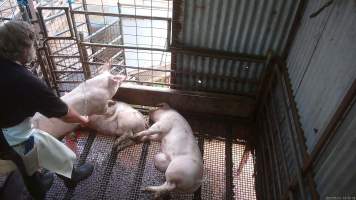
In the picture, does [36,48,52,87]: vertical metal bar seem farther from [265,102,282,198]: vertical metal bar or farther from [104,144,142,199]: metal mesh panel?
[265,102,282,198]: vertical metal bar

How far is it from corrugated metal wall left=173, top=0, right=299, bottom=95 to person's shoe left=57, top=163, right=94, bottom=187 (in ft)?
4.74

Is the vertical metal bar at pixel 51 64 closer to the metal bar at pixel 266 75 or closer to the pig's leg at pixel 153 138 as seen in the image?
the pig's leg at pixel 153 138

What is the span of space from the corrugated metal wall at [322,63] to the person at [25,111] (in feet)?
6.19

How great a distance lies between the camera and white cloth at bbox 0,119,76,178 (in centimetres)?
238

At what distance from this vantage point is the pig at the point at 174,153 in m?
2.82

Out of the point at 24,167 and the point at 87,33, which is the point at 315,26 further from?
the point at 87,33

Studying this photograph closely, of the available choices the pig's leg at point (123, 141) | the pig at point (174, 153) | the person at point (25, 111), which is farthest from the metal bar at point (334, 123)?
the pig's leg at point (123, 141)

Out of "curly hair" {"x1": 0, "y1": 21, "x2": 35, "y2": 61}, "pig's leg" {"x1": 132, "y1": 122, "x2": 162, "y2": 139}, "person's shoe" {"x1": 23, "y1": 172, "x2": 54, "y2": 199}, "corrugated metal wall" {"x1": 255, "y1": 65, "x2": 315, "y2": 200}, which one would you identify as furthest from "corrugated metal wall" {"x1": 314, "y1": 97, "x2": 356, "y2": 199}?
"person's shoe" {"x1": 23, "y1": 172, "x2": 54, "y2": 199}

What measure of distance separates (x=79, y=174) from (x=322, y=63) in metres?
2.39

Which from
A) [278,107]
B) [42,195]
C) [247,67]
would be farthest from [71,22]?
[278,107]

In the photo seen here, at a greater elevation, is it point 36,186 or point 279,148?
point 279,148

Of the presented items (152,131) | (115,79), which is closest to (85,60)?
(115,79)

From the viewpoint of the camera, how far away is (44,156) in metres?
2.47

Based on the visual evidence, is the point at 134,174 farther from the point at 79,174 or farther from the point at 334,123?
the point at 334,123
